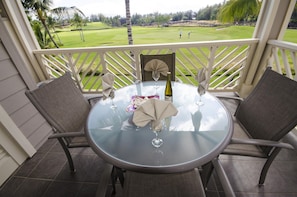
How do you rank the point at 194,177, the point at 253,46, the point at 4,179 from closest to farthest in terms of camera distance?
the point at 194,177 < the point at 4,179 < the point at 253,46

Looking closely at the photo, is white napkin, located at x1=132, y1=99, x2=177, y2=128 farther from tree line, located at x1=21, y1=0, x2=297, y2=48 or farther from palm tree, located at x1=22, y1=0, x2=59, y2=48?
palm tree, located at x1=22, y1=0, x2=59, y2=48

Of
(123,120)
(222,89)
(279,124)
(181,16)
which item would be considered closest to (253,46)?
(222,89)

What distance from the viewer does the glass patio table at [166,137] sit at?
756mm

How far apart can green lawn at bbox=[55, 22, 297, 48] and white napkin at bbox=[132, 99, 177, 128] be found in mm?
2845

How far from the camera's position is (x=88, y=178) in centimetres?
142

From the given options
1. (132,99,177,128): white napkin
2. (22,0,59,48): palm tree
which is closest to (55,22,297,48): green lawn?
(22,0,59,48): palm tree

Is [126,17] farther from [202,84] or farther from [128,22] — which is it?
[202,84]

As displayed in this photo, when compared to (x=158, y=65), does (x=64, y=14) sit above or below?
above

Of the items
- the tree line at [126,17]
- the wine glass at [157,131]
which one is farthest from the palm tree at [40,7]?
the wine glass at [157,131]

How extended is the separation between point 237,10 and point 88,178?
3.68 metres

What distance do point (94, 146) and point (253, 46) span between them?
2761mm

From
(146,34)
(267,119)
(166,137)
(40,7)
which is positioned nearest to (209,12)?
(146,34)

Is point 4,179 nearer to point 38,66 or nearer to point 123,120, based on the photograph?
point 123,120

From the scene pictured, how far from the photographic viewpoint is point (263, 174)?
3.91 feet
